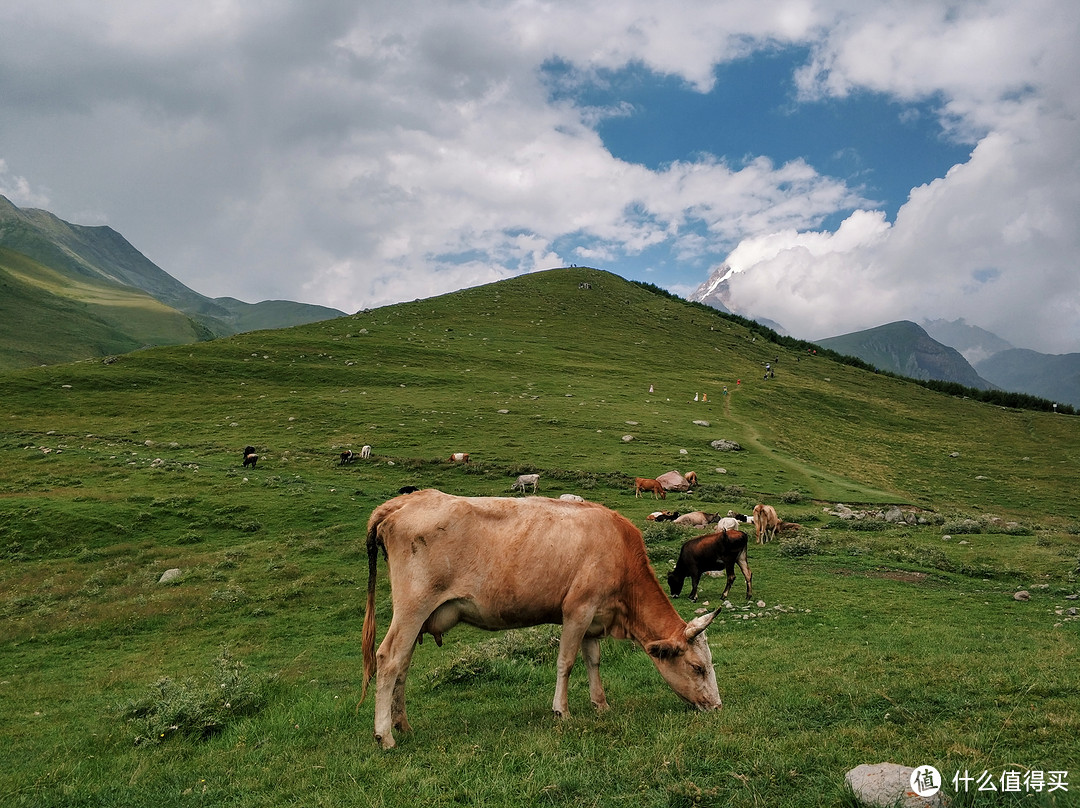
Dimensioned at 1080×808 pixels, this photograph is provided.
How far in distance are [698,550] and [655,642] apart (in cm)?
915

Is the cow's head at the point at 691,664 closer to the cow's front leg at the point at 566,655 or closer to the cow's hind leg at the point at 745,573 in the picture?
the cow's front leg at the point at 566,655

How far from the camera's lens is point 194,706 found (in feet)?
28.0

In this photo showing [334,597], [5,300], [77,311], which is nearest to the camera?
[334,597]

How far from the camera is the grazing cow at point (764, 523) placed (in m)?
22.5

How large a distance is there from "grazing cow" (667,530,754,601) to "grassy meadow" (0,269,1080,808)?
0.64 m

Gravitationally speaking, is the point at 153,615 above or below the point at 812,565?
below

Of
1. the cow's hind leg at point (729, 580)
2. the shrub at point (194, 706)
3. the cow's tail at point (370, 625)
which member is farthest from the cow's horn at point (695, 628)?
the cow's hind leg at point (729, 580)

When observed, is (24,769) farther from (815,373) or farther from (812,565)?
(815,373)

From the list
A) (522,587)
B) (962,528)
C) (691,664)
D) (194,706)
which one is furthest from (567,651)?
(962,528)

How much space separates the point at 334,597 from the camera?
675 inches

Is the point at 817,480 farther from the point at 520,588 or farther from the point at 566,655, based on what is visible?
the point at 520,588

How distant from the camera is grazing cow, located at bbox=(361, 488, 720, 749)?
23.8 ft

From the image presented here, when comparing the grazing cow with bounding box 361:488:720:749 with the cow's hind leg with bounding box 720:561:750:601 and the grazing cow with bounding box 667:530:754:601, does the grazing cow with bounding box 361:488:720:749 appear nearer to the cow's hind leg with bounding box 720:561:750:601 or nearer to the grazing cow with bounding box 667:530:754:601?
the cow's hind leg with bounding box 720:561:750:601

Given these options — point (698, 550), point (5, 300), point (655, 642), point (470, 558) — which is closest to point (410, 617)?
point (470, 558)
